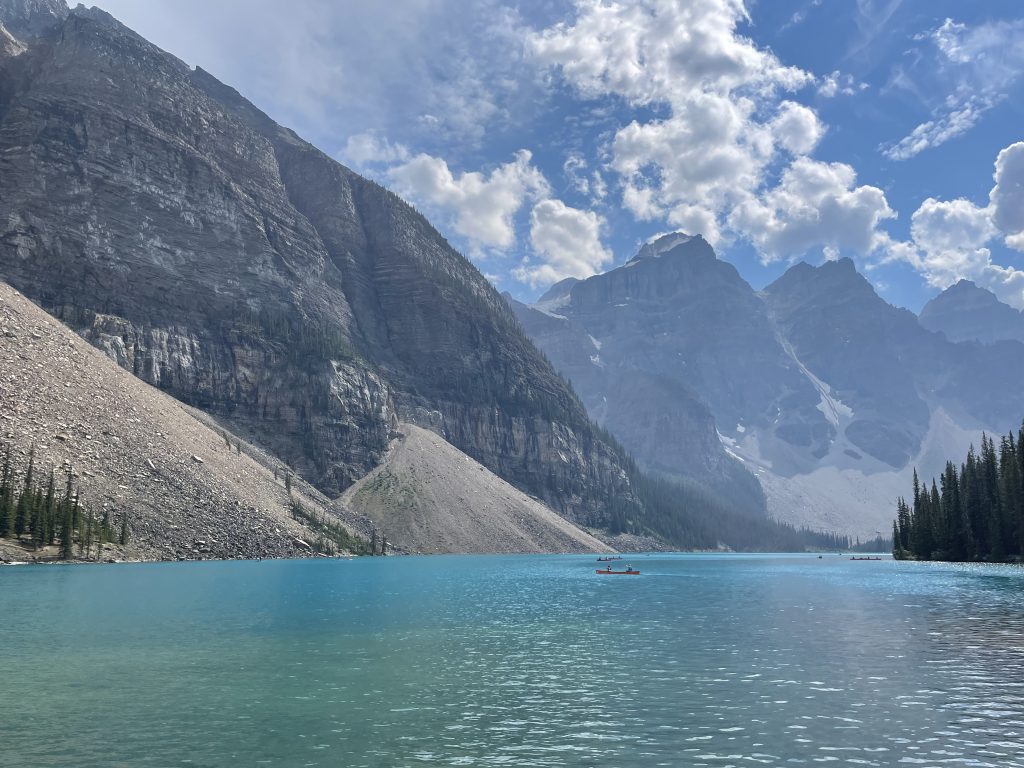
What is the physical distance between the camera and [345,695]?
31688 millimetres

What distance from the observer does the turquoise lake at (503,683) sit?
78.7 feet

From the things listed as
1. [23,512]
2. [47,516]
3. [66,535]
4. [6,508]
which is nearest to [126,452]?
[47,516]

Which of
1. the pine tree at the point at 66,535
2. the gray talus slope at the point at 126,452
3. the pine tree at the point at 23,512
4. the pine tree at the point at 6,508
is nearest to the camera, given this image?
the pine tree at the point at 6,508

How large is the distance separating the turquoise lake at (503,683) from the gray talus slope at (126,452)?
6786 cm

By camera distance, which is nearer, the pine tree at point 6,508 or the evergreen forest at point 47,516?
the pine tree at point 6,508

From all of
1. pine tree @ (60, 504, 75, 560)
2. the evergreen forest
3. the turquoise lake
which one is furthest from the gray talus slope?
the turquoise lake

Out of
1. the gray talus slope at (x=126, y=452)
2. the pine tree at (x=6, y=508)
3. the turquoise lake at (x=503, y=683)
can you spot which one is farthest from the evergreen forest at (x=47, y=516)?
the turquoise lake at (x=503, y=683)

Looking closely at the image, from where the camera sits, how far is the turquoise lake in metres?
24.0

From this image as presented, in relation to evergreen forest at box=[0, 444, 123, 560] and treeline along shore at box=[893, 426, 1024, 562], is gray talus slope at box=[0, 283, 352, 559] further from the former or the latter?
treeline along shore at box=[893, 426, 1024, 562]

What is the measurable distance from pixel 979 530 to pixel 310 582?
5187 inches

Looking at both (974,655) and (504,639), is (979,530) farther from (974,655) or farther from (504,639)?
(504,639)

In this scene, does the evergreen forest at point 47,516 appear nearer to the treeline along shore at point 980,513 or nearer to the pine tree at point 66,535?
the pine tree at point 66,535

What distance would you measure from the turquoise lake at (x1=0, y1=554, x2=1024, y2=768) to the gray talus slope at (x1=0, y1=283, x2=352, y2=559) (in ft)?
223

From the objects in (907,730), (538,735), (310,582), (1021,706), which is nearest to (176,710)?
(538,735)
